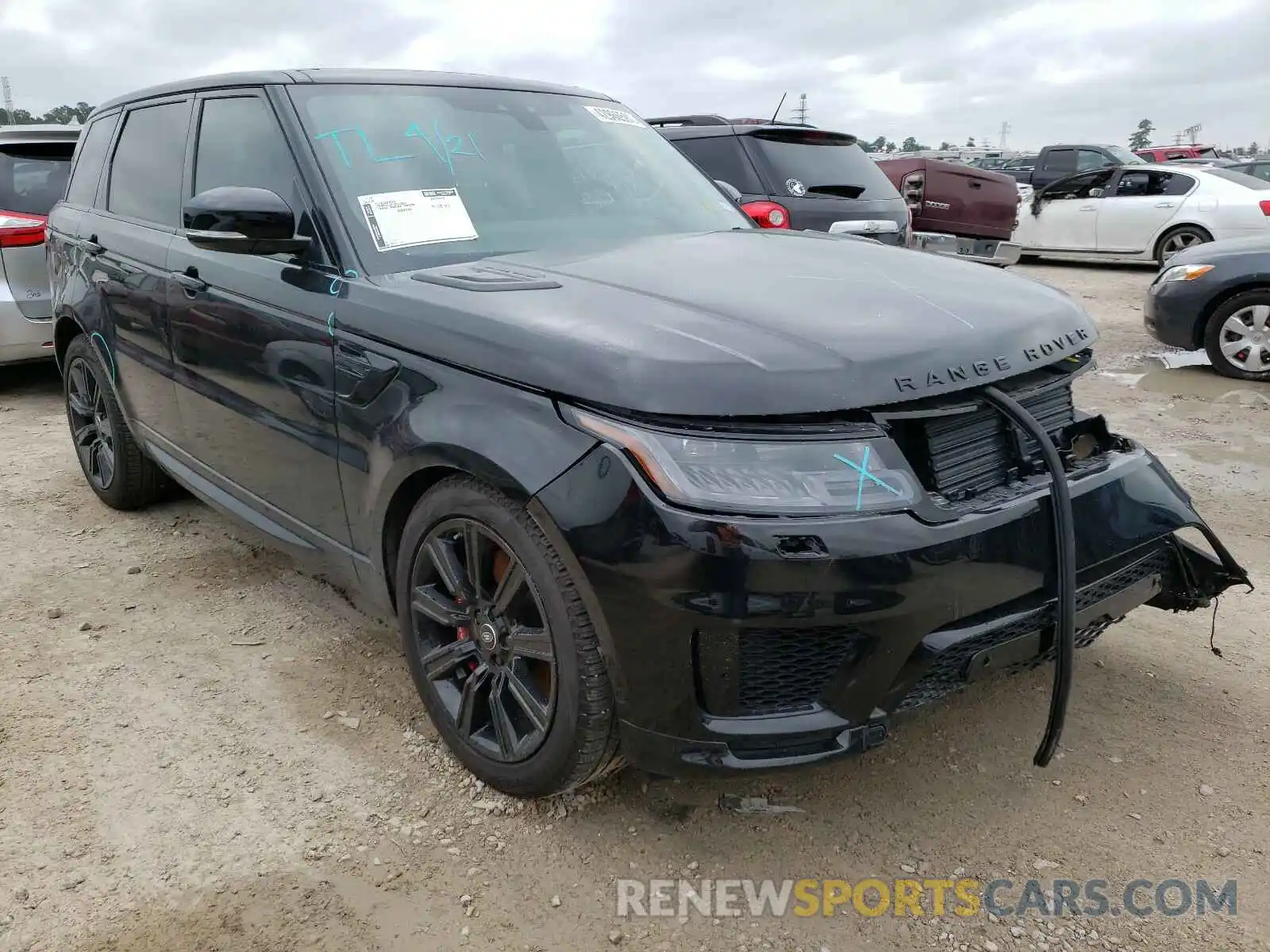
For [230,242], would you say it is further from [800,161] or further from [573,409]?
[800,161]

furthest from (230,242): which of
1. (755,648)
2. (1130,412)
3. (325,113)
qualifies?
(1130,412)

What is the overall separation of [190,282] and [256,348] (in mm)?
567

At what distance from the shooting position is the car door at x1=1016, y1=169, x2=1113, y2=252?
13109mm

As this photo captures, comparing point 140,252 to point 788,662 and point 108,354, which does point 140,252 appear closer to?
point 108,354

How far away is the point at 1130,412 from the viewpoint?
6.01 m

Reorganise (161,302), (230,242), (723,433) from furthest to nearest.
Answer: (161,302)
(230,242)
(723,433)

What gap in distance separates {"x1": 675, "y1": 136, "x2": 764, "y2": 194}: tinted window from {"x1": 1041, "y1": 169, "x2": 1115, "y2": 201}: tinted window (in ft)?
26.5

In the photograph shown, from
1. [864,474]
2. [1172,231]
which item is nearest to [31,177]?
[864,474]

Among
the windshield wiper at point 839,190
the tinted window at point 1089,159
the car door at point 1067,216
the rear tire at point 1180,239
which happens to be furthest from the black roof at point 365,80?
the tinted window at point 1089,159

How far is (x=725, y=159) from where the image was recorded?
7.19 metres

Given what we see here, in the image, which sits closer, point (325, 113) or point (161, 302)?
point (325, 113)

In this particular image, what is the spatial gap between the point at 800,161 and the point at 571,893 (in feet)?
20.0

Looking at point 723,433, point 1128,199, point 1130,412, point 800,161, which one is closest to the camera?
point 723,433

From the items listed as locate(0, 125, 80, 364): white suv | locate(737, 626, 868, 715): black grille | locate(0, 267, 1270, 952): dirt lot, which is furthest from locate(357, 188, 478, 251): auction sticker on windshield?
locate(0, 125, 80, 364): white suv
